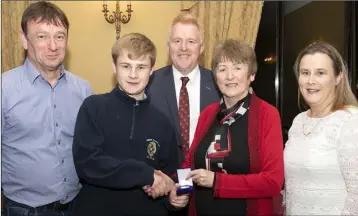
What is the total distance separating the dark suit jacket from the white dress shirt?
3cm

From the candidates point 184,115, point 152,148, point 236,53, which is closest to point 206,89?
point 184,115

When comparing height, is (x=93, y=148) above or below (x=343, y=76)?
below

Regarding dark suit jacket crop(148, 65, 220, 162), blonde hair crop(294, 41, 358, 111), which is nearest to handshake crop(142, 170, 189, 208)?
dark suit jacket crop(148, 65, 220, 162)

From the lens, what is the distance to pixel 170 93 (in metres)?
2.77

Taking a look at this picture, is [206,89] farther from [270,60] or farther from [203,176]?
[270,60]

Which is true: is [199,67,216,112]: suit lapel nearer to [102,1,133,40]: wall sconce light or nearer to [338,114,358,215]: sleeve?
[338,114,358,215]: sleeve

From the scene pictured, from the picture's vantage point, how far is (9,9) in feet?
15.1

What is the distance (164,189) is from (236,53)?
2.78 ft

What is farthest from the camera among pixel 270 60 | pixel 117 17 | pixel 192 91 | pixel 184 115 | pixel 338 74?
pixel 270 60

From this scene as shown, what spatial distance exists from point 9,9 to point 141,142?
334 cm

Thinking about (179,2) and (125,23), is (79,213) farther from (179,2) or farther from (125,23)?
→ (179,2)

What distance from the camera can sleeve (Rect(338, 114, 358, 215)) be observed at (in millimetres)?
1973

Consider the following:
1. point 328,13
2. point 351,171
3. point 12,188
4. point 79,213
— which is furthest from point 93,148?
point 328,13

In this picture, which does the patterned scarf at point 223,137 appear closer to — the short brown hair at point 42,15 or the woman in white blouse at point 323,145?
the woman in white blouse at point 323,145
